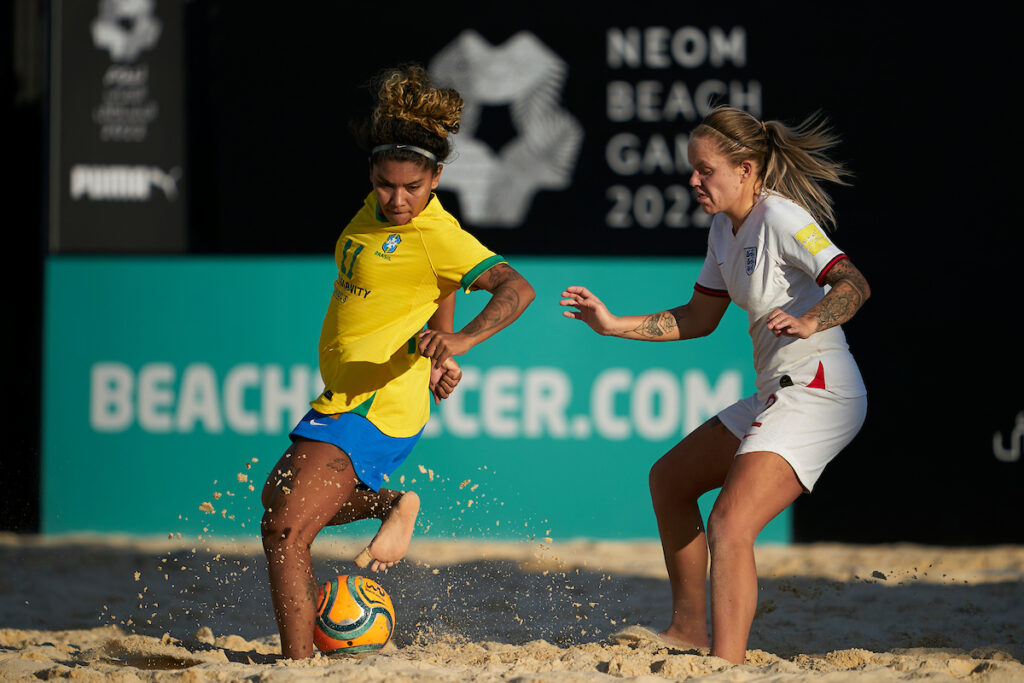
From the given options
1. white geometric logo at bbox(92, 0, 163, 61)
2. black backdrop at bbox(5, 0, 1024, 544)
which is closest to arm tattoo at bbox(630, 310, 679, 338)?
black backdrop at bbox(5, 0, 1024, 544)

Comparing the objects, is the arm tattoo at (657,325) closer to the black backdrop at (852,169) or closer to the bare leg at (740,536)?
the bare leg at (740,536)

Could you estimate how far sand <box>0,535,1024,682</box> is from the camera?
3.36m

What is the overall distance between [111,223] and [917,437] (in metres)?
4.76

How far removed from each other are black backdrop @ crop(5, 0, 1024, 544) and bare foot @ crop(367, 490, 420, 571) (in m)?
2.94

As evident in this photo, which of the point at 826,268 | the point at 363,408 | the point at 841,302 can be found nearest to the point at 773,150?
Result: the point at 826,268

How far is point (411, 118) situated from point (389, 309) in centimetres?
61

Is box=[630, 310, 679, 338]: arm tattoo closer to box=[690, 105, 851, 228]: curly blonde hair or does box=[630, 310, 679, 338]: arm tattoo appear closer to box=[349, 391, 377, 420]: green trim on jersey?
box=[690, 105, 851, 228]: curly blonde hair

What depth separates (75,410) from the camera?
21.2 feet

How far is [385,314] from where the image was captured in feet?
11.7

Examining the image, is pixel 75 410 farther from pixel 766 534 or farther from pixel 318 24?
pixel 766 534

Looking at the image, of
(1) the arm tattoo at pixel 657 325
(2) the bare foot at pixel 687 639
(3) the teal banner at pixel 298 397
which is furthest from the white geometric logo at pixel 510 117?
(2) the bare foot at pixel 687 639

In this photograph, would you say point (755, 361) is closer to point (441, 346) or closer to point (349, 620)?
point (441, 346)

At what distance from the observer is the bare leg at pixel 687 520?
3814 millimetres

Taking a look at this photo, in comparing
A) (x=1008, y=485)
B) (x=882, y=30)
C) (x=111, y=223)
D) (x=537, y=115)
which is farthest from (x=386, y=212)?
(x=1008, y=485)
